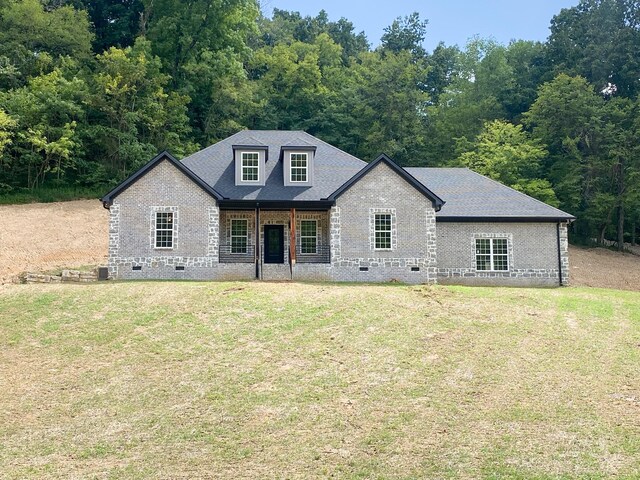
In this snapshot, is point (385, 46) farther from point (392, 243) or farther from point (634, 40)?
point (392, 243)

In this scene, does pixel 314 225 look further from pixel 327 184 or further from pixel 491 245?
pixel 491 245

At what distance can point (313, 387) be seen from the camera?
535 inches

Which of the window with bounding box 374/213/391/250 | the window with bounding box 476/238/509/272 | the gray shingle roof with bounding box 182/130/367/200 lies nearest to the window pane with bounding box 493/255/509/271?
the window with bounding box 476/238/509/272

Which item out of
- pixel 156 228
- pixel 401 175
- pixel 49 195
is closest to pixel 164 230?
pixel 156 228

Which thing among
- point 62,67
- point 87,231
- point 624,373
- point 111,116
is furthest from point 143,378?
point 62,67

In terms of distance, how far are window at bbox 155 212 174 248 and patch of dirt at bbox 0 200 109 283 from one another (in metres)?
8.01

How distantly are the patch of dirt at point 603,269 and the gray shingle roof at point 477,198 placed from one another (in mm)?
7245

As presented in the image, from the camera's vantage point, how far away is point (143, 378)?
1432 centimetres

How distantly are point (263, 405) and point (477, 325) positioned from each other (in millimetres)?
8219

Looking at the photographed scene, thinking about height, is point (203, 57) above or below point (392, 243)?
above

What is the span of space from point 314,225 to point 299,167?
2920 mm

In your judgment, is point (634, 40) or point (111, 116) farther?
point (634, 40)

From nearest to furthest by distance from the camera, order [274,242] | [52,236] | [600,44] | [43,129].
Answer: [274,242], [52,236], [43,129], [600,44]

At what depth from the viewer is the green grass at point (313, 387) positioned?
1058 centimetres
